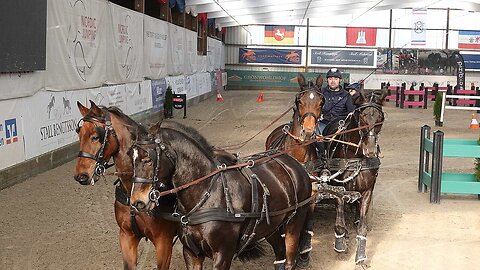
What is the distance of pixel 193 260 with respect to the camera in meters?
4.66

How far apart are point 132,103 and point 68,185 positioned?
8.64 meters

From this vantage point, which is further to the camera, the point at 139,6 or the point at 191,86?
the point at 191,86

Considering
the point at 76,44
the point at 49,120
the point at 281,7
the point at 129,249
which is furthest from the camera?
the point at 281,7

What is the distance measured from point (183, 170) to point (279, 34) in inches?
1802

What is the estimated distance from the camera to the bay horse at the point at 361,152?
277 inches

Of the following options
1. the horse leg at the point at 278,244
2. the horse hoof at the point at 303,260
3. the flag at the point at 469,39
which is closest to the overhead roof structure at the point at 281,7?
the flag at the point at 469,39

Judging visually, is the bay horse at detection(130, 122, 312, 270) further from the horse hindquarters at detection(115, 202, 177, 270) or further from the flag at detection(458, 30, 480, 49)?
the flag at detection(458, 30, 480, 49)

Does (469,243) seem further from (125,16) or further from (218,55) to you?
(218,55)

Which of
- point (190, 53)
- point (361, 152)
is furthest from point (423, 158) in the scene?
point (190, 53)

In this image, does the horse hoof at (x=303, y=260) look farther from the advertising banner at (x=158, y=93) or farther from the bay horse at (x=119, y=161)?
the advertising banner at (x=158, y=93)

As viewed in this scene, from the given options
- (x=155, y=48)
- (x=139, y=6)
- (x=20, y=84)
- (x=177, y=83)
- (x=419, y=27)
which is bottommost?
(x=177, y=83)

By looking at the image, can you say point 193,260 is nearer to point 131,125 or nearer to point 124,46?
point 131,125

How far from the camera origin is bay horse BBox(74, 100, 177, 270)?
4445 mm

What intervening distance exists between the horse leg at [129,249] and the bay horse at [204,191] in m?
0.43
